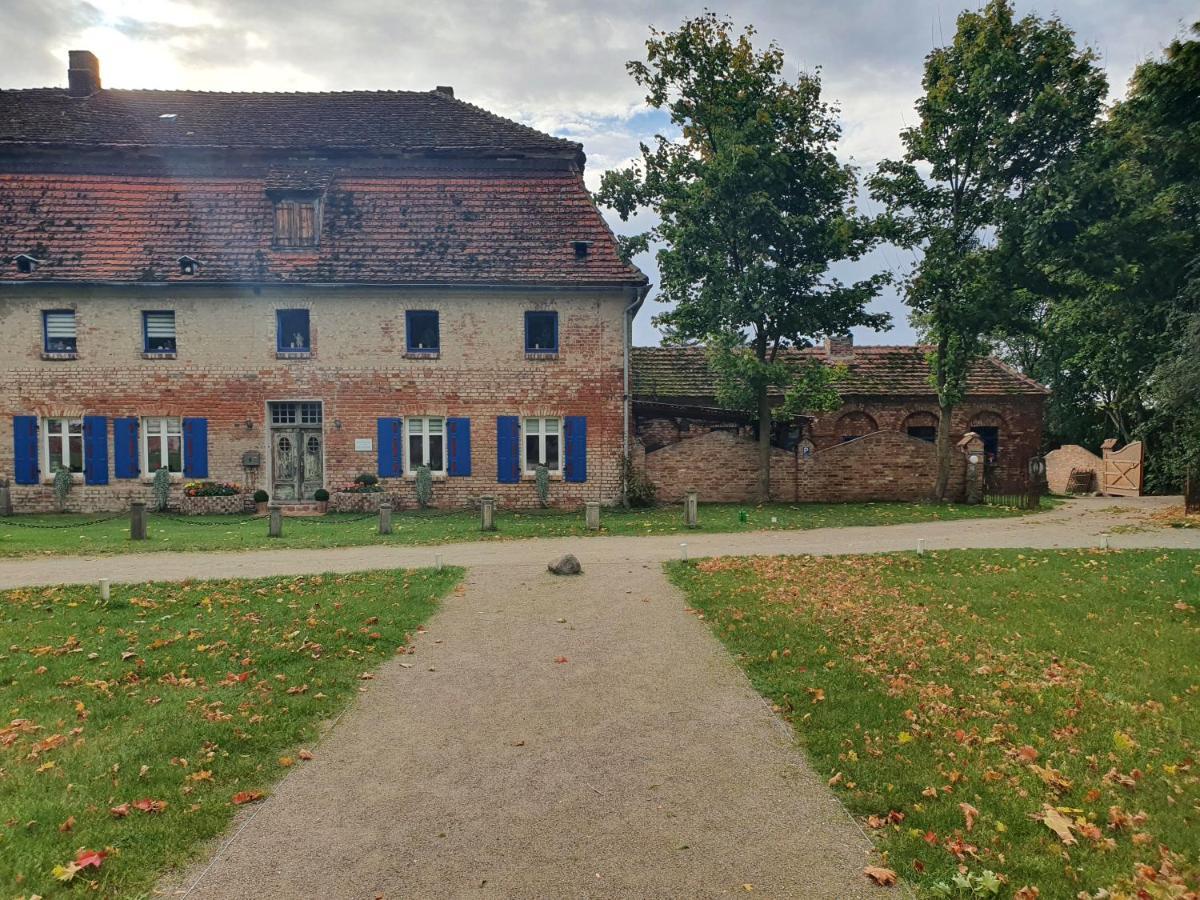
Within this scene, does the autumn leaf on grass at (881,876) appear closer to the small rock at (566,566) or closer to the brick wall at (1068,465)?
the small rock at (566,566)

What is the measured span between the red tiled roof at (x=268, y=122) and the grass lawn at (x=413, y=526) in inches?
451

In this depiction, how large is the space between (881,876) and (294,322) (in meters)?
21.5

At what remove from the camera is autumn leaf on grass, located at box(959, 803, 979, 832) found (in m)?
3.99

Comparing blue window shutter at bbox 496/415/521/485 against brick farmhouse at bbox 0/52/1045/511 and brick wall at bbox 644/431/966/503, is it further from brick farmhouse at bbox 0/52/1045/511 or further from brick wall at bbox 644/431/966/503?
brick wall at bbox 644/431/966/503

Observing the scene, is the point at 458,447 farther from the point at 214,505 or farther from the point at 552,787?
the point at 552,787

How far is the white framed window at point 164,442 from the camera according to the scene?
21.1 meters

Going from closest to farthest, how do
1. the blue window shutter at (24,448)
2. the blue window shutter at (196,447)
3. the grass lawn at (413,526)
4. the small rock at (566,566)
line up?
1. the small rock at (566,566)
2. the grass lawn at (413,526)
3. the blue window shutter at (24,448)
4. the blue window shutter at (196,447)

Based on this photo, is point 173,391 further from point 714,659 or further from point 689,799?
point 689,799

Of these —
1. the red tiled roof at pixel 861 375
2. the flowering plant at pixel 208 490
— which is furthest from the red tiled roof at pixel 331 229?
the flowering plant at pixel 208 490

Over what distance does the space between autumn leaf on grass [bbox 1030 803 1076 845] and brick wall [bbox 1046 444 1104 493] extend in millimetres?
30671

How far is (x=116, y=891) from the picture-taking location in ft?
11.5

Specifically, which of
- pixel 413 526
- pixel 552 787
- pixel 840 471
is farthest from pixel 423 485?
pixel 552 787

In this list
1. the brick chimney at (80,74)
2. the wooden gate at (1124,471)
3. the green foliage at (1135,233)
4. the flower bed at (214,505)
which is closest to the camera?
the green foliage at (1135,233)

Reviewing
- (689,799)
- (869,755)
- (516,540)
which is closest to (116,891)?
(689,799)
